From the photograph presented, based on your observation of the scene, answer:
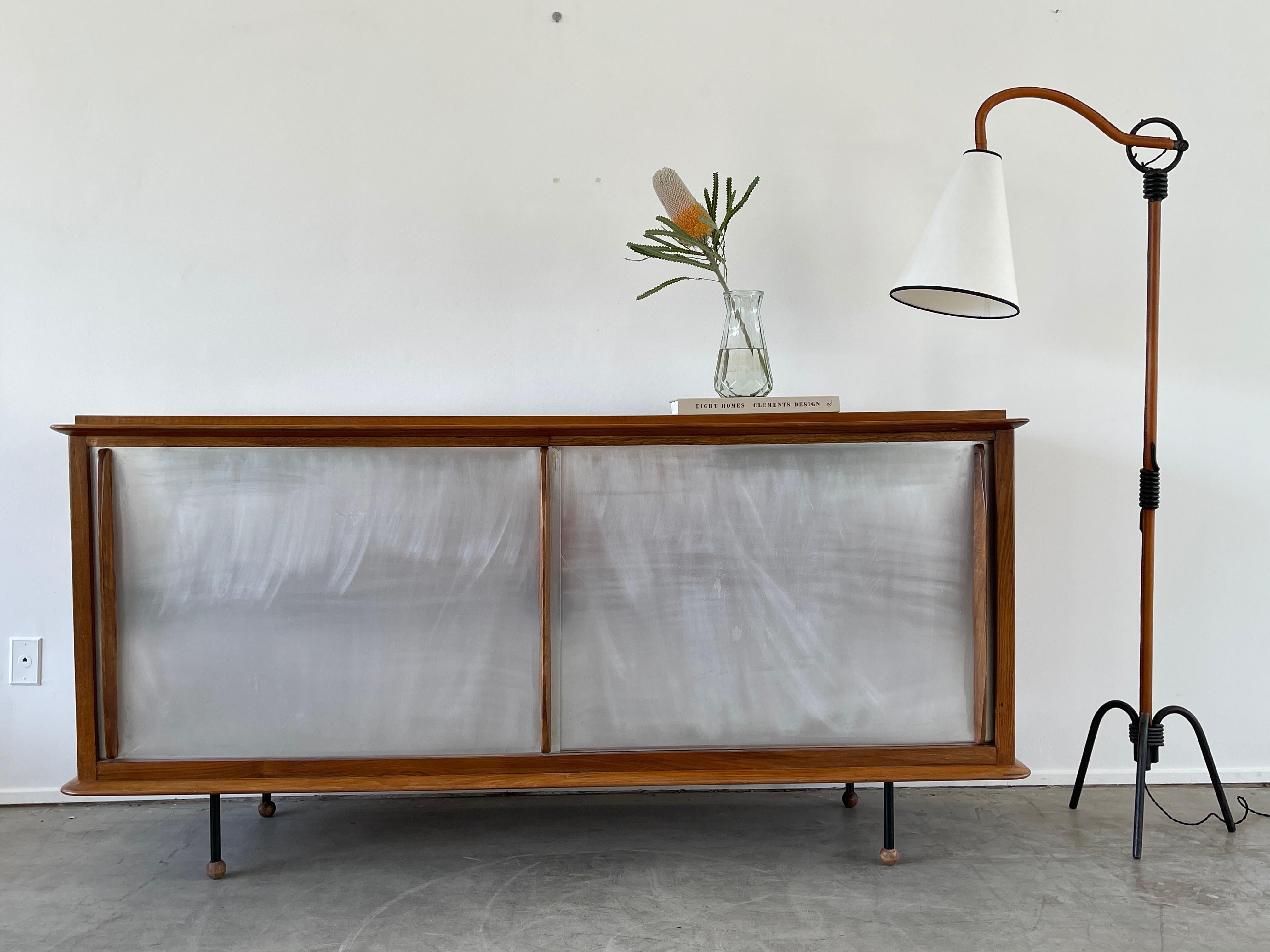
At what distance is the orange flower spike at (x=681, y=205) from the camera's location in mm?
1713

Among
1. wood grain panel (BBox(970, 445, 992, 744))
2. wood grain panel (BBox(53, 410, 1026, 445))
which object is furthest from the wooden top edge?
wood grain panel (BBox(53, 410, 1026, 445))

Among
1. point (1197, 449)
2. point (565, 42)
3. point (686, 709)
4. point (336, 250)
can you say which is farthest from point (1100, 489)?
point (336, 250)

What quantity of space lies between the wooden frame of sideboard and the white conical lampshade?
0.25 m

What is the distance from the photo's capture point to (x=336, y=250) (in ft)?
6.39

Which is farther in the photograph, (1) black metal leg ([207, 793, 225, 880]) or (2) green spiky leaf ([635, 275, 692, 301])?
Answer: (2) green spiky leaf ([635, 275, 692, 301])

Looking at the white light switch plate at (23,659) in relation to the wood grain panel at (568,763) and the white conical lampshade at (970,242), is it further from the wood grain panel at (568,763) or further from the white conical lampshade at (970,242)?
the white conical lampshade at (970,242)

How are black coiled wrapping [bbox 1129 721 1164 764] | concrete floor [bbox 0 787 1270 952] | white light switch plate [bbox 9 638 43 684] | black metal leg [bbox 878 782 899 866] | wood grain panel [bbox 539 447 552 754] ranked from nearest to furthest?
concrete floor [bbox 0 787 1270 952] → wood grain panel [bbox 539 447 552 754] → black metal leg [bbox 878 782 899 866] → black coiled wrapping [bbox 1129 721 1164 764] → white light switch plate [bbox 9 638 43 684]

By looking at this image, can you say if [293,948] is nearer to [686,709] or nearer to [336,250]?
[686,709]

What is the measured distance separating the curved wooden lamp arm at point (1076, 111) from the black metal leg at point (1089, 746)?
1.11 metres

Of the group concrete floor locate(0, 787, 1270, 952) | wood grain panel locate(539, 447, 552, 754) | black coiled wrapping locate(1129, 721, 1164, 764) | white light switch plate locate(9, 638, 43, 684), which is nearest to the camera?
concrete floor locate(0, 787, 1270, 952)

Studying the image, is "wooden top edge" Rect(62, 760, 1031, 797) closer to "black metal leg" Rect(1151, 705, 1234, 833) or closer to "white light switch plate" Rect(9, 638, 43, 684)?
"black metal leg" Rect(1151, 705, 1234, 833)

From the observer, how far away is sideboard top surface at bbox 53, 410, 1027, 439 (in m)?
1.42

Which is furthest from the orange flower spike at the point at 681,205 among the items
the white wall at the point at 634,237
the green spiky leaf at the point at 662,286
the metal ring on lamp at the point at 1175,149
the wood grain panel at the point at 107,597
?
the wood grain panel at the point at 107,597

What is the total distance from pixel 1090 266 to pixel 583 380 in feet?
3.98
